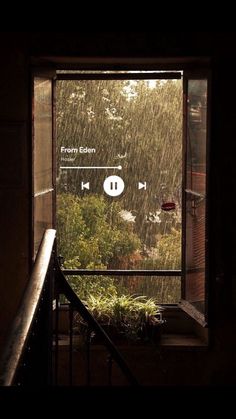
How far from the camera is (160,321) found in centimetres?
539

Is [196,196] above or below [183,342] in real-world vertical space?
above

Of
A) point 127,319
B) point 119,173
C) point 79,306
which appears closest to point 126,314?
point 127,319

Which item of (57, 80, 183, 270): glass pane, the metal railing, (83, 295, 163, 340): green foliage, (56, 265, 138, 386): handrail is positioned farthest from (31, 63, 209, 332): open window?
the metal railing

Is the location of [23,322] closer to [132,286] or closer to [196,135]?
[196,135]

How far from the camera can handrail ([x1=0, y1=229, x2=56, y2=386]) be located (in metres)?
1.41

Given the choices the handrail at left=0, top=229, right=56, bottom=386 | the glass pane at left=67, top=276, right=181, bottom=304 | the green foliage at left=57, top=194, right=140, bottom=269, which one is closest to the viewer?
the handrail at left=0, top=229, right=56, bottom=386

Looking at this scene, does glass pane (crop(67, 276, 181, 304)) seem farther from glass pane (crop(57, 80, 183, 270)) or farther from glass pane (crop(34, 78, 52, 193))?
glass pane (crop(34, 78, 52, 193))

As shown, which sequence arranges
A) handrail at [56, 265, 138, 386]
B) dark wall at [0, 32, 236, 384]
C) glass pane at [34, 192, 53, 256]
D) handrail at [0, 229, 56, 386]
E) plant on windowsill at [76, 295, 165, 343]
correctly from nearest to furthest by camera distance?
1. handrail at [0, 229, 56, 386]
2. handrail at [56, 265, 138, 386]
3. dark wall at [0, 32, 236, 384]
4. glass pane at [34, 192, 53, 256]
5. plant on windowsill at [76, 295, 165, 343]

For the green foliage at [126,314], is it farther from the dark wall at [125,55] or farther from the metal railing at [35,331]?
the metal railing at [35,331]

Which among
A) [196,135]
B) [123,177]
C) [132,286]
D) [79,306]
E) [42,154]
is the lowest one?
[132,286]

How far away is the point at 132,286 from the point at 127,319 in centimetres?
41

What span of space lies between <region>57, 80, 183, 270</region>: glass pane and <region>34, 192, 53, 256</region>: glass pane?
209 millimetres

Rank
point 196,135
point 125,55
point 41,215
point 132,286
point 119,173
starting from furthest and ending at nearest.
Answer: point 132,286 < point 119,173 < point 41,215 < point 196,135 < point 125,55

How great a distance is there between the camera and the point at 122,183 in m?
5.66
